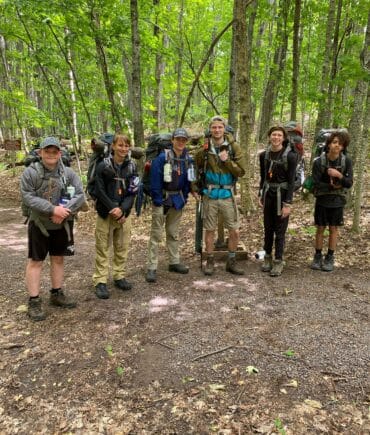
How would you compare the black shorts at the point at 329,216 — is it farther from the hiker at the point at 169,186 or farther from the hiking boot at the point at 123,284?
the hiking boot at the point at 123,284

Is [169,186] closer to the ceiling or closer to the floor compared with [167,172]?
closer to the floor

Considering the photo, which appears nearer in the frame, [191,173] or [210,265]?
[191,173]

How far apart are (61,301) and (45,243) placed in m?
0.96

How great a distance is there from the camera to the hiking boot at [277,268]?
607cm

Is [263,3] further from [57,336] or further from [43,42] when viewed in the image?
[57,336]

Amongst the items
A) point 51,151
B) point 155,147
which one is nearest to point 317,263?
point 155,147

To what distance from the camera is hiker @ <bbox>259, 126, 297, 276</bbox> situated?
18.8 ft

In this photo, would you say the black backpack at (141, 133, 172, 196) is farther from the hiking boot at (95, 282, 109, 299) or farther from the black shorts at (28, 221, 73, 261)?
the hiking boot at (95, 282, 109, 299)

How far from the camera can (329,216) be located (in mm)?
6078

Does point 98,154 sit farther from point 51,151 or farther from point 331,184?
point 331,184

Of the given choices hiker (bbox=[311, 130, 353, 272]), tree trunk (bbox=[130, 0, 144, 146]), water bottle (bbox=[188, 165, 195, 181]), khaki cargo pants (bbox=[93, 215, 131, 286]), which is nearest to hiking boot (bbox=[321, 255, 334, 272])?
hiker (bbox=[311, 130, 353, 272])

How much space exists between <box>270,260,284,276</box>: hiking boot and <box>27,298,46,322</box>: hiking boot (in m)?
3.74

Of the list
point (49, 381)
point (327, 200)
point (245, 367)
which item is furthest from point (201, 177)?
point (49, 381)

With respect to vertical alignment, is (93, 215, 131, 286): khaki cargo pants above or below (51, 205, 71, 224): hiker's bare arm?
below
